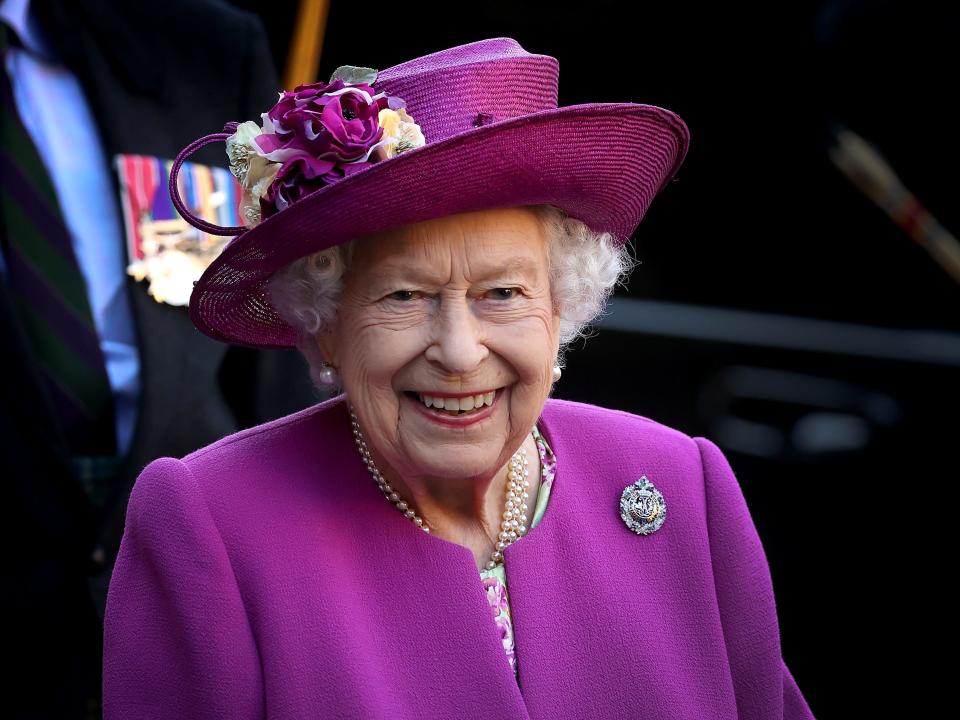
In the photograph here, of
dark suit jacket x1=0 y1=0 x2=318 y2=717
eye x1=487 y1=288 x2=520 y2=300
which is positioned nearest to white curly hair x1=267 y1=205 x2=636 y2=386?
eye x1=487 y1=288 x2=520 y2=300

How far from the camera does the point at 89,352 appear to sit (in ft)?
9.91

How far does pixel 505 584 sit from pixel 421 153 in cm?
85

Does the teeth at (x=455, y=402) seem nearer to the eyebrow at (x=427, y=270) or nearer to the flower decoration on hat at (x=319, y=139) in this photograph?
the eyebrow at (x=427, y=270)

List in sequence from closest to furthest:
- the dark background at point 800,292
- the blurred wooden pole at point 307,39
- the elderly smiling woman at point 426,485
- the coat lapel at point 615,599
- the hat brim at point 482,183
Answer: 1. the hat brim at point 482,183
2. the elderly smiling woman at point 426,485
3. the coat lapel at point 615,599
4. the blurred wooden pole at point 307,39
5. the dark background at point 800,292

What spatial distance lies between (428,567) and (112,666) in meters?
0.56

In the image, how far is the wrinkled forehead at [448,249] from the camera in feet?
6.68

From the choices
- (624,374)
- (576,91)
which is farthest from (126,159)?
(624,374)

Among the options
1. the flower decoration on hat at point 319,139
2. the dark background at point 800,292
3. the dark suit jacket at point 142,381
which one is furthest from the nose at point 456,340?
the dark background at point 800,292

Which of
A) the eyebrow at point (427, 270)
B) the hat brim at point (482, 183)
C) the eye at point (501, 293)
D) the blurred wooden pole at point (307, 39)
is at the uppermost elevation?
the blurred wooden pole at point (307, 39)

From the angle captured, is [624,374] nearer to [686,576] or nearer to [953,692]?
[953,692]

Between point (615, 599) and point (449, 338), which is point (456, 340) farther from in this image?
point (615, 599)

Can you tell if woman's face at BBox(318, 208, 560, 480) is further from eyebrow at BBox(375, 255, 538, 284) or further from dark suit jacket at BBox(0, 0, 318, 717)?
dark suit jacket at BBox(0, 0, 318, 717)

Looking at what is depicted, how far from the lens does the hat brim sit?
6.22ft

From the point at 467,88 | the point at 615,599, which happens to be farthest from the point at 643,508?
the point at 467,88
